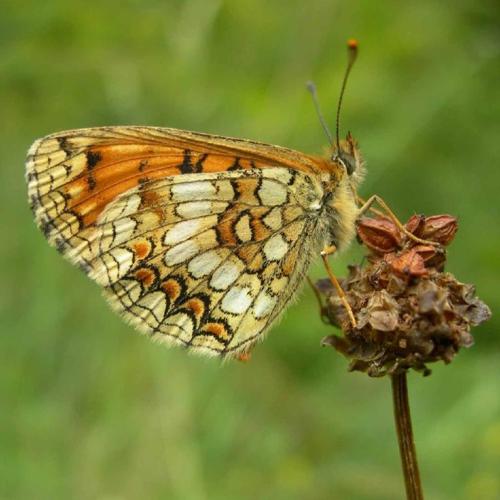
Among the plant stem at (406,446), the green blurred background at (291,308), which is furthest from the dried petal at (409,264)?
the green blurred background at (291,308)

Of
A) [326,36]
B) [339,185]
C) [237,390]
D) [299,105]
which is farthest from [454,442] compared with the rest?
[326,36]

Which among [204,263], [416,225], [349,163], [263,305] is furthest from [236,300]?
[416,225]

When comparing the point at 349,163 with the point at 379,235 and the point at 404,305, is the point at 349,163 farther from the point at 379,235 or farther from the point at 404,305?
the point at 404,305

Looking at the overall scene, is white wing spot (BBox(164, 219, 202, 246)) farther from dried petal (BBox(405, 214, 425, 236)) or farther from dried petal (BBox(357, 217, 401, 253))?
dried petal (BBox(405, 214, 425, 236))

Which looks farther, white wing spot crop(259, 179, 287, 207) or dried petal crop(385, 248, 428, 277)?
white wing spot crop(259, 179, 287, 207)

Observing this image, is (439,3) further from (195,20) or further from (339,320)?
(339,320)

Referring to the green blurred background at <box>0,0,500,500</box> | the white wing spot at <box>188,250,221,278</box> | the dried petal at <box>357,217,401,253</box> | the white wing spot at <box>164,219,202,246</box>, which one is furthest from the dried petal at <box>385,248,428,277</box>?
the green blurred background at <box>0,0,500,500</box>
